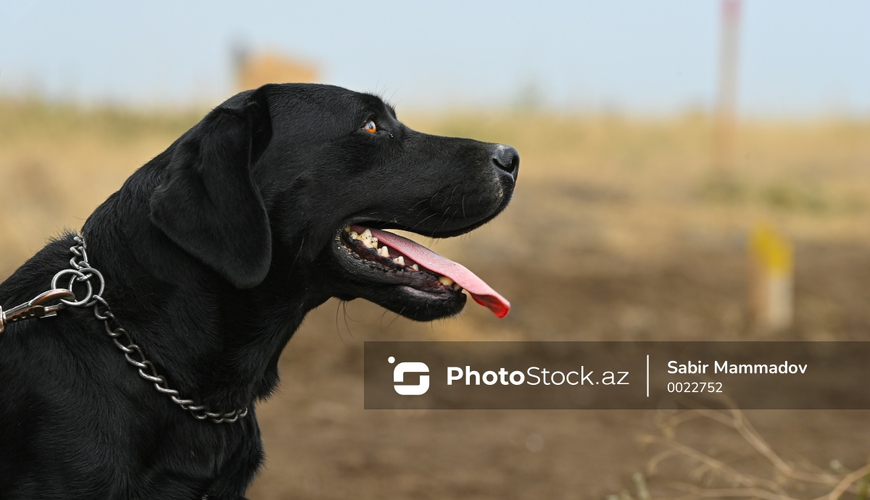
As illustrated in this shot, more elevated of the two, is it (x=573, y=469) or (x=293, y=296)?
(x=293, y=296)

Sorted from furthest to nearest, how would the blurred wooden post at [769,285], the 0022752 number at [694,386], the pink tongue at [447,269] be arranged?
the blurred wooden post at [769,285] → the 0022752 number at [694,386] → the pink tongue at [447,269]

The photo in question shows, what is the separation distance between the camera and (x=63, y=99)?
41.4 ft

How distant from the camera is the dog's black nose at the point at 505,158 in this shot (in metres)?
3.04

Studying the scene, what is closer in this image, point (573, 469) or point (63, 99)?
point (573, 469)

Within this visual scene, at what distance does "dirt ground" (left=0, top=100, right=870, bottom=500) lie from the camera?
16.7 ft

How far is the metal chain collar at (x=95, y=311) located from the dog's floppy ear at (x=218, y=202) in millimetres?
245

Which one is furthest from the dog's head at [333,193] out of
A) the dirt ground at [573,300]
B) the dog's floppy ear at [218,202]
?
the dirt ground at [573,300]

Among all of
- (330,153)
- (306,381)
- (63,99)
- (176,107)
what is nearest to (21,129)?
(63,99)

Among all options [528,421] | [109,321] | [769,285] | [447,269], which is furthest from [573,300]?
[109,321]

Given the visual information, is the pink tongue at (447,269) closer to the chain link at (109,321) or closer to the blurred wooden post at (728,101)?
the chain link at (109,321)

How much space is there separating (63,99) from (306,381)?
7.82 meters

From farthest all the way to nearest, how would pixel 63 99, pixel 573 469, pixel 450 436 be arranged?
1. pixel 63 99
2. pixel 450 436
3. pixel 573 469

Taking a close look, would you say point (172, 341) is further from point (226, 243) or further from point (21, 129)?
point (21, 129)

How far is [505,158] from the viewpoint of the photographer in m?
3.07
